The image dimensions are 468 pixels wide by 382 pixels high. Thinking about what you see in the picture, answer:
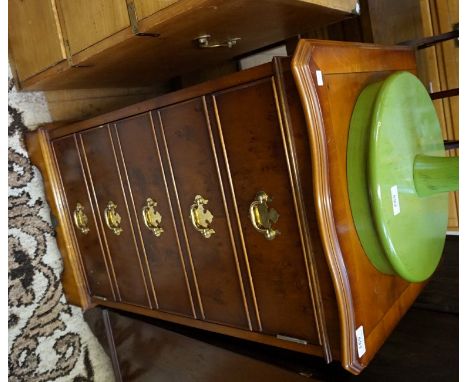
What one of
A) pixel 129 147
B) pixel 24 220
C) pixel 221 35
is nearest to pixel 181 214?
pixel 129 147

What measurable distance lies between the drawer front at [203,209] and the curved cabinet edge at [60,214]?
0.75m

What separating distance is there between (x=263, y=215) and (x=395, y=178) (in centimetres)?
33

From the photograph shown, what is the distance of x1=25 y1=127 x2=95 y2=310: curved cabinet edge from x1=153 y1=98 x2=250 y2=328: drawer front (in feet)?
2.47

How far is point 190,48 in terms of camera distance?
1.50m

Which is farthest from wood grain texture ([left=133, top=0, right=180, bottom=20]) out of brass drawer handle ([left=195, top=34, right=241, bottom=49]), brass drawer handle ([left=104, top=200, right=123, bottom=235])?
brass drawer handle ([left=104, top=200, right=123, bottom=235])

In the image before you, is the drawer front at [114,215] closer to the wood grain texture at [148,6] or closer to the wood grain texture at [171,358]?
the wood grain texture at [171,358]

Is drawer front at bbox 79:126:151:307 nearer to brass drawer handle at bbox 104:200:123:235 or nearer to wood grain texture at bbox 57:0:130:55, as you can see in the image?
brass drawer handle at bbox 104:200:123:235

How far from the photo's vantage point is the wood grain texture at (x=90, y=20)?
4.22 feet

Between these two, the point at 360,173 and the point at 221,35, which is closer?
the point at 360,173

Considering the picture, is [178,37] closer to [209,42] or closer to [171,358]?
[209,42]

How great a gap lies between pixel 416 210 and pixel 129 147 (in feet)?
2.96

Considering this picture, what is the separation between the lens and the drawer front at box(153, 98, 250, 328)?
46.1 inches

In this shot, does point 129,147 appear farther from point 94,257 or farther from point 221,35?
point 94,257

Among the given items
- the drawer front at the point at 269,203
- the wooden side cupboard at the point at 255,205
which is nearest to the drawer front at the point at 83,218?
the wooden side cupboard at the point at 255,205
